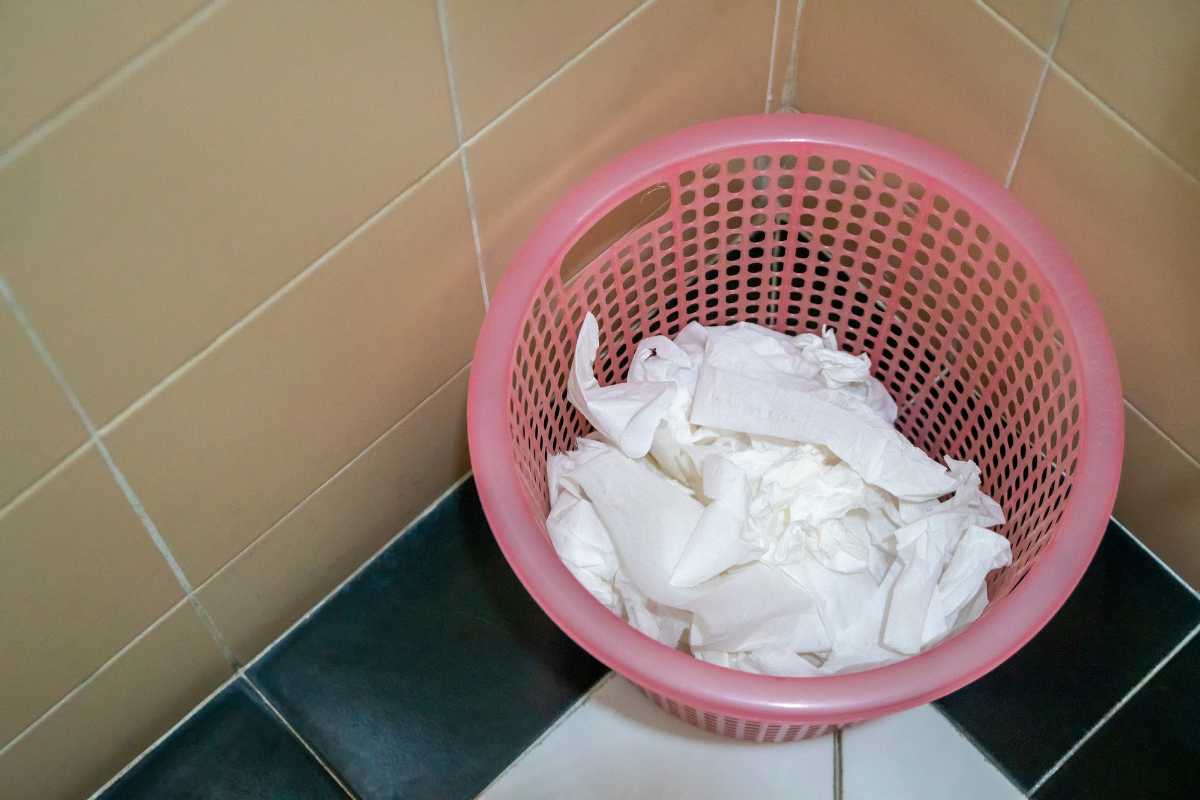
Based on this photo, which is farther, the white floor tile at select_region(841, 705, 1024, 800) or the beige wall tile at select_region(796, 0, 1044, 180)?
the white floor tile at select_region(841, 705, 1024, 800)

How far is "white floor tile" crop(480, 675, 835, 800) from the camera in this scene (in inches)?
37.1

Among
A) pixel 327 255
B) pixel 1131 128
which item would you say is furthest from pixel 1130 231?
pixel 327 255

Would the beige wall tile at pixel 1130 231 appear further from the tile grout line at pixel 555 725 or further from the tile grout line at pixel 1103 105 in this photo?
the tile grout line at pixel 555 725

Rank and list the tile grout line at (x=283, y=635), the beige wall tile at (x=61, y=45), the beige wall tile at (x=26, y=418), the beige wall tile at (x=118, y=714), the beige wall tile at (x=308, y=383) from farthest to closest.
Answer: the tile grout line at (x=283, y=635) → the beige wall tile at (x=118, y=714) → the beige wall tile at (x=308, y=383) → the beige wall tile at (x=26, y=418) → the beige wall tile at (x=61, y=45)

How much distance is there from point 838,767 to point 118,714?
1.82 feet

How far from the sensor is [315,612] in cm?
103

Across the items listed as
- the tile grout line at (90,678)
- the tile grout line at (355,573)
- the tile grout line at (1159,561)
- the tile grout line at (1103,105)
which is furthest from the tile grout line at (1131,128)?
the tile grout line at (90,678)

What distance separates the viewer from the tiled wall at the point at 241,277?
0.59m

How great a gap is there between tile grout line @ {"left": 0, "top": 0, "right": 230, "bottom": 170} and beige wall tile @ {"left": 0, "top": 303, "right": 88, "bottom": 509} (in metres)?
0.09

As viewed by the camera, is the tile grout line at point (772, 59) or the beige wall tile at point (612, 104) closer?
the beige wall tile at point (612, 104)

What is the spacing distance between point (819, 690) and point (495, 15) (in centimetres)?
44

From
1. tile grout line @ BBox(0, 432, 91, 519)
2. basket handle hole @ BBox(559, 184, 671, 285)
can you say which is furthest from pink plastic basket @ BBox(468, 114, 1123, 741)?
tile grout line @ BBox(0, 432, 91, 519)

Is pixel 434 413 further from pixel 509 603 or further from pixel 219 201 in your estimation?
pixel 219 201

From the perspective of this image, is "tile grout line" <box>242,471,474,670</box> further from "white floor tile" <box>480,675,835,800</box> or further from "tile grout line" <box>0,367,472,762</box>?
"white floor tile" <box>480,675,835,800</box>
